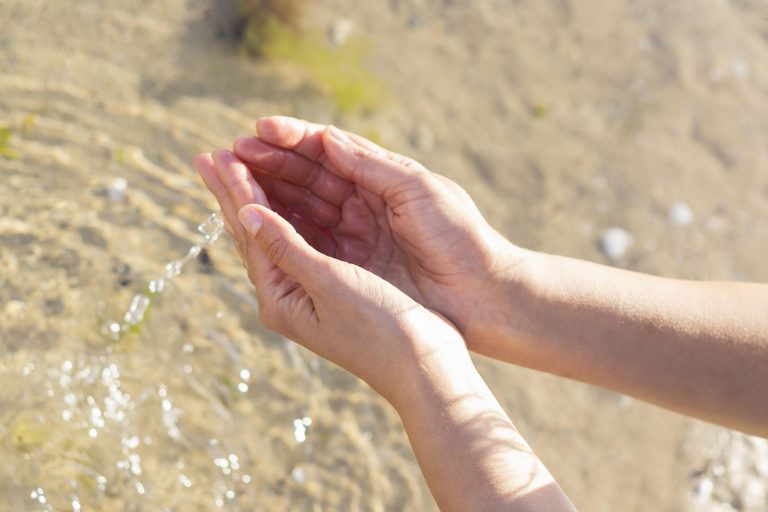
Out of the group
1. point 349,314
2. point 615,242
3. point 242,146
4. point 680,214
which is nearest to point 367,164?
point 242,146

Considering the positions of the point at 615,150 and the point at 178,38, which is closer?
the point at 178,38

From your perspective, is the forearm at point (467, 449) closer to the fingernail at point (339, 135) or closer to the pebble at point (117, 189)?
the fingernail at point (339, 135)

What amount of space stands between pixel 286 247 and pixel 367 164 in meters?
0.50

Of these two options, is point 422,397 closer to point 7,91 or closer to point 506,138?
point 506,138

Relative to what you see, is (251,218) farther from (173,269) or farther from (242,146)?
(173,269)

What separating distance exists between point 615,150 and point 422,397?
2214 mm

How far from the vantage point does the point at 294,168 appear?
284 centimetres

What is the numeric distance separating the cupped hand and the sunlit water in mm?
782

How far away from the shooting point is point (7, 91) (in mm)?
3361

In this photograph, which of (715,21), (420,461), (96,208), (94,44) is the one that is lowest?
(96,208)

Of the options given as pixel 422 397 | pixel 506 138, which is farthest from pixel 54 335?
pixel 506 138

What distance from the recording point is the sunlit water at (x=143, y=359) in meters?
2.95

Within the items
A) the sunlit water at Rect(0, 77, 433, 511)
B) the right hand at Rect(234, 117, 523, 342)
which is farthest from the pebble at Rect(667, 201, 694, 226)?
the sunlit water at Rect(0, 77, 433, 511)

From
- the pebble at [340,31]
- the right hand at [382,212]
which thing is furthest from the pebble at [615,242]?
the pebble at [340,31]
